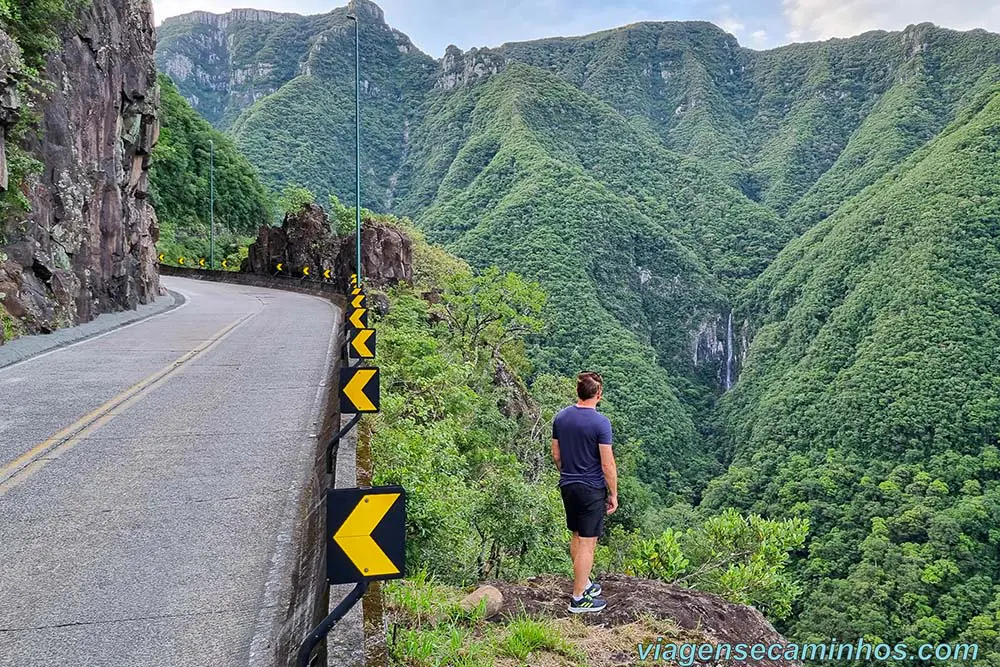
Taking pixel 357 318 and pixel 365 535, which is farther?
pixel 357 318

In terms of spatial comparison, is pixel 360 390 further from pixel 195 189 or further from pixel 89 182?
pixel 195 189

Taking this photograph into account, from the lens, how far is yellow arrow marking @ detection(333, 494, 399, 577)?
2984 mm

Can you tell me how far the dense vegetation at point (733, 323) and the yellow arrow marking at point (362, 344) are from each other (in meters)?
1.21

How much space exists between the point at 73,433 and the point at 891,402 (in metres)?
74.7

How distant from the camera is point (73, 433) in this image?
7.11 m

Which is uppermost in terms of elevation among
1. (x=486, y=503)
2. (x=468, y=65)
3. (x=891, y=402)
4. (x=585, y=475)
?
(x=468, y=65)

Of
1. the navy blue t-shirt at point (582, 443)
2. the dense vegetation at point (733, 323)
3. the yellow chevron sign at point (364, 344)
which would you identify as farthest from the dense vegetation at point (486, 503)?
the navy blue t-shirt at point (582, 443)

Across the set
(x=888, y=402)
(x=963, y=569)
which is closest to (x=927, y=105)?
(x=888, y=402)

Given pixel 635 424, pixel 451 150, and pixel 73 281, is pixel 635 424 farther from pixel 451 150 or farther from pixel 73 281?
pixel 451 150

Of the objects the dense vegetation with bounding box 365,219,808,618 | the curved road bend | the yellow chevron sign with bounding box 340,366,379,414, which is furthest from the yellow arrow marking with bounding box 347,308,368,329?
the yellow chevron sign with bounding box 340,366,379,414

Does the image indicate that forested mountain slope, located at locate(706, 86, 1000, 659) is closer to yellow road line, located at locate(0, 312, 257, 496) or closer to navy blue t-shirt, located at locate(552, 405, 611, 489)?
yellow road line, located at locate(0, 312, 257, 496)

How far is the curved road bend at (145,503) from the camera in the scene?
3582 mm

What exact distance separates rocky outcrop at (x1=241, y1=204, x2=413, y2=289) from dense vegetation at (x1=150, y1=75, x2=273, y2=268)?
15876 millimetres

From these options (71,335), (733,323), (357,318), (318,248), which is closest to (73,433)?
(357,318)
